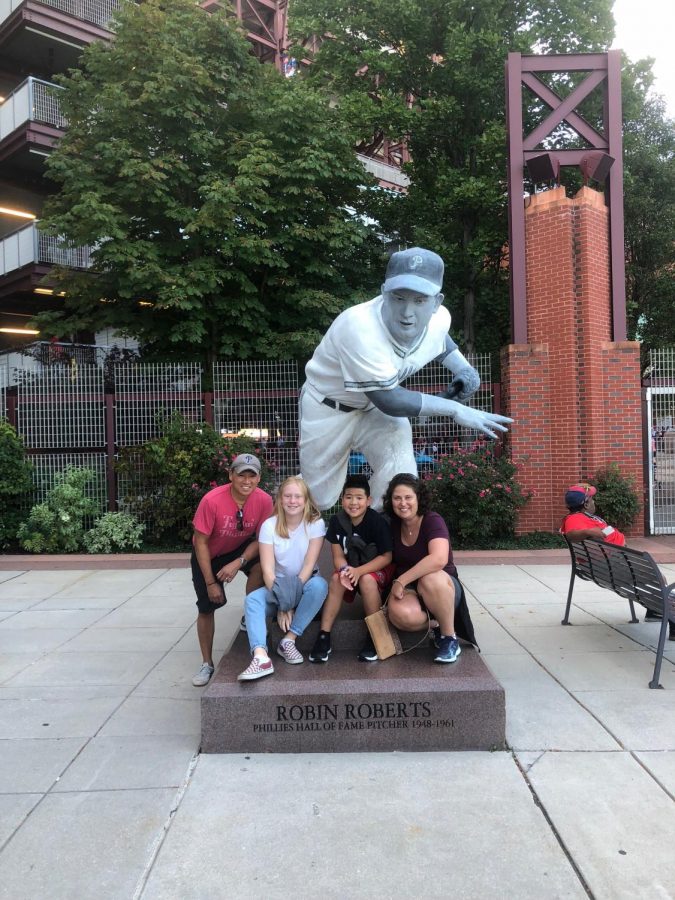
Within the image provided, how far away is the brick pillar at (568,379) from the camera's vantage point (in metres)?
9.71

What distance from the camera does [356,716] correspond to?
3.34 m

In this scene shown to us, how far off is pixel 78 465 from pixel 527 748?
881 cm

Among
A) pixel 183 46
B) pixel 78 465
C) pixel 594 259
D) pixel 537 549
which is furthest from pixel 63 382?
pixel 594 259

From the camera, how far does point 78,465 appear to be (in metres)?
10.5

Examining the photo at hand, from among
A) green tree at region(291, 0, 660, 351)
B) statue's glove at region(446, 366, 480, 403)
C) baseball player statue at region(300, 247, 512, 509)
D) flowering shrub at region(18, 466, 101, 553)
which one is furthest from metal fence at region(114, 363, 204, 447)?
green tree at region(291, 0, 660, 351)

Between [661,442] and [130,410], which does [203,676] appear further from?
[661,442]

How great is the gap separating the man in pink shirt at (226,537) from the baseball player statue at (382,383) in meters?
0.58

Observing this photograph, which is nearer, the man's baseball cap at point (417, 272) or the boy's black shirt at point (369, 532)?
the man's baseball cap at point (417, 272)

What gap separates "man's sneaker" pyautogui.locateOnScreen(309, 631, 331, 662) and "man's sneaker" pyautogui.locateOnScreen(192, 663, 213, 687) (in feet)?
3.06

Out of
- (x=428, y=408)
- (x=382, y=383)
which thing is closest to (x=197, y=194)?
(x=382, y=383)

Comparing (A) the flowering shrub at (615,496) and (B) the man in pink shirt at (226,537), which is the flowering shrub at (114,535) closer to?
(B) the man in pink shirt at (226,537)

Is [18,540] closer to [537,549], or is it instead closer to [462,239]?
[537,549]

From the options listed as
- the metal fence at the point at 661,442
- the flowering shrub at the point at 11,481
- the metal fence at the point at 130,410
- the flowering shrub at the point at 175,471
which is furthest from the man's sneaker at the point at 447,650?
the flowering shrub at the point at 11,481

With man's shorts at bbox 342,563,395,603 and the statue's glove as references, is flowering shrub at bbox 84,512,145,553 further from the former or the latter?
the statue's glove
